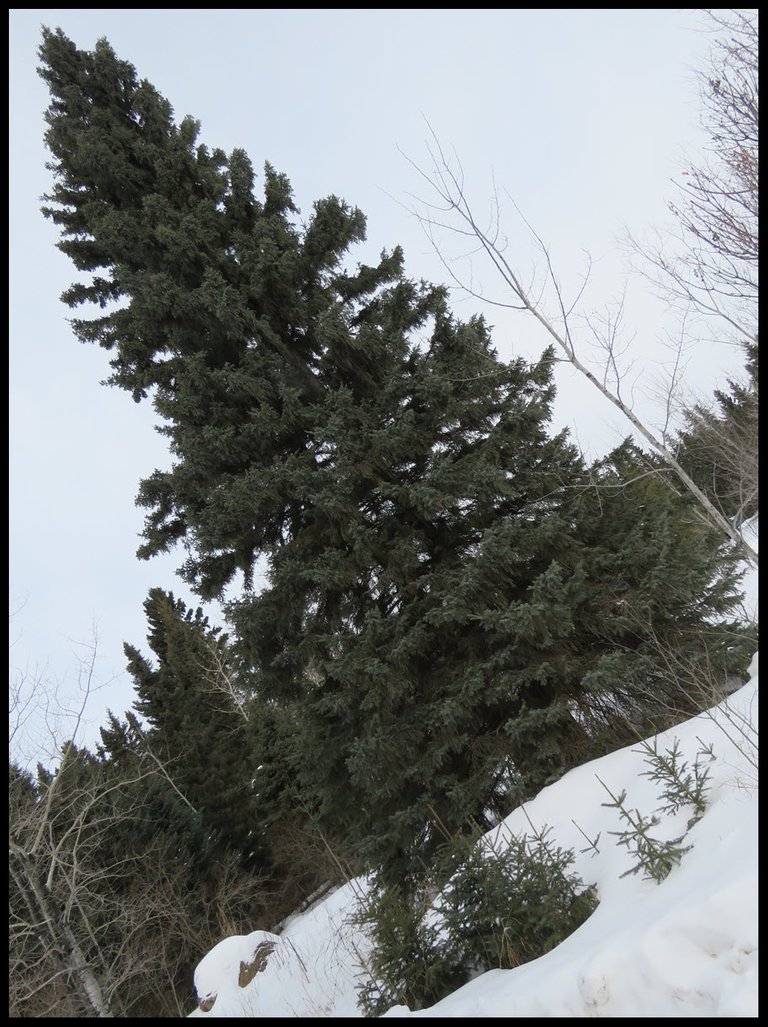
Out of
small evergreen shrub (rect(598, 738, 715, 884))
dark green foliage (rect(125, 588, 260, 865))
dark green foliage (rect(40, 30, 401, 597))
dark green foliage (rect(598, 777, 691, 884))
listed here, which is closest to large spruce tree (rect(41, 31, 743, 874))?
dark green foliage (rect(40, 30, 401, 597))

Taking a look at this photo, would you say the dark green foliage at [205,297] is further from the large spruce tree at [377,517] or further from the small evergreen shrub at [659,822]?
the small evergreen shrub at [659,822]

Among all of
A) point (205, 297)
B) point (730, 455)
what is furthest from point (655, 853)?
point (730, 455)

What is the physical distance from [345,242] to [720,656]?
26.4ft

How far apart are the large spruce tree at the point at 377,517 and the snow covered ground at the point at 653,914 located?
688 millimetres

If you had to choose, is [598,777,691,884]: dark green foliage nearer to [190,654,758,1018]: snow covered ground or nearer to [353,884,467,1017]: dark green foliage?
[190,654,758,1018]: snow covered ground

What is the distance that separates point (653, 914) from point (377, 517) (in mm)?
5384

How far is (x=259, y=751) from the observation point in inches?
858

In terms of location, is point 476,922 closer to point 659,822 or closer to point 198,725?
point 659,822

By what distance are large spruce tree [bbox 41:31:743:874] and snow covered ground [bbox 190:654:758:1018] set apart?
688 millimetres

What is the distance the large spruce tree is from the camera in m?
6.21

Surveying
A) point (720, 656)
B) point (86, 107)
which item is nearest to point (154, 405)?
point (86, 107)

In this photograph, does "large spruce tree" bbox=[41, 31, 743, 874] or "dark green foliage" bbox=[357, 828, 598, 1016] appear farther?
"large spruce tree" bbox=[41, 31, 743, 874]

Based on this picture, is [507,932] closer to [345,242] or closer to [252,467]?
[252,467]

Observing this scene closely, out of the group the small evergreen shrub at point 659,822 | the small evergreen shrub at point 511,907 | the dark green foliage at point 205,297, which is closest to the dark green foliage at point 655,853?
the small evergreen shrub at point 659,822
